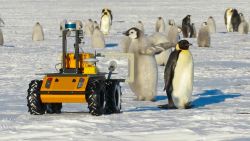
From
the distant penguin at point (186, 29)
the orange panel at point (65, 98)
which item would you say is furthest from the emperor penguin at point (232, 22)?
the orange panel at point (65, 98)

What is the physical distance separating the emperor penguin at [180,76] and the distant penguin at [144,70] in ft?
3.10

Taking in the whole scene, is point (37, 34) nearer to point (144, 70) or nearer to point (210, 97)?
point (210, 97)

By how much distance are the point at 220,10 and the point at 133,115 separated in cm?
4366

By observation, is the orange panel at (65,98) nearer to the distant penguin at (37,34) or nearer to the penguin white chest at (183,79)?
the penguin white chest at (183,79)

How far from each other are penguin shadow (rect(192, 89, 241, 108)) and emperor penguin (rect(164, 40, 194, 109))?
0.30m

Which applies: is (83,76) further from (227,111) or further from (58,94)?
(227,111)

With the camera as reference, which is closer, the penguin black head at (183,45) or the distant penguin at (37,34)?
the penguin black head at (183,45)

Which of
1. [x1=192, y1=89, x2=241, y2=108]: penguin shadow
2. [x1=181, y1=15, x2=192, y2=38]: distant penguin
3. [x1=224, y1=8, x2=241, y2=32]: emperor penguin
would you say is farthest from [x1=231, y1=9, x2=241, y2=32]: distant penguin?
[x1=192, y1=89, x2=241, y2=108]: penguin shadow

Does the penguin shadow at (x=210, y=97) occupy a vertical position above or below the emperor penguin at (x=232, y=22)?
below

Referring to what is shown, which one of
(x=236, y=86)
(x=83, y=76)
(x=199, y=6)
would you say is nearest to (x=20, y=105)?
(x=83, y=76)

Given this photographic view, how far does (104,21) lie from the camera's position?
33531 mm

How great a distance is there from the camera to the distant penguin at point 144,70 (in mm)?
11852

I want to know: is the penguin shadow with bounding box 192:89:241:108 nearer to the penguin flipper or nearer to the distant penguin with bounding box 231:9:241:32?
the penguin flipper

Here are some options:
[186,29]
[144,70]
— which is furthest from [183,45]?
[186,29]
